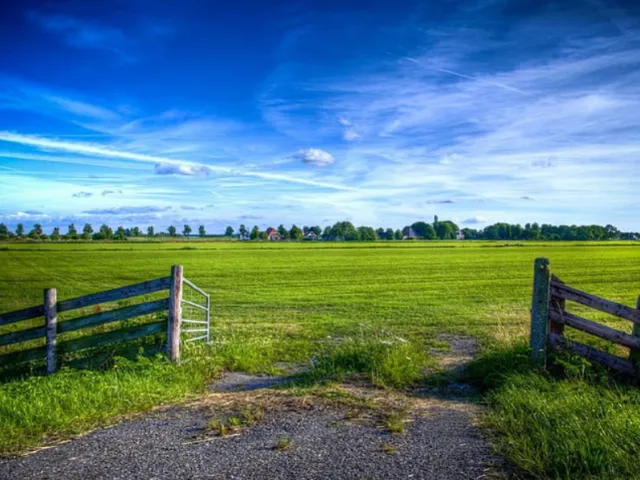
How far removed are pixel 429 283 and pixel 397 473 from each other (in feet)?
83.8

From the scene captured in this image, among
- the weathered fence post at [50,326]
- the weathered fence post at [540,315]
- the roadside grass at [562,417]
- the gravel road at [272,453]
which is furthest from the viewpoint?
the weathered fence post at [50,326]

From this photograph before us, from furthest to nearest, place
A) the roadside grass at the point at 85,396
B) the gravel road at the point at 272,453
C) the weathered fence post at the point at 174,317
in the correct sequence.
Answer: the weathered fence post at the point at 174,317
the roadside grass at the point at 85,396
the gravel road at the point at 272,453

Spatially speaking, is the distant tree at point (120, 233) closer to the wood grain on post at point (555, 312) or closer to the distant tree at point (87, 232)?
the distant tree at point (87, 232)

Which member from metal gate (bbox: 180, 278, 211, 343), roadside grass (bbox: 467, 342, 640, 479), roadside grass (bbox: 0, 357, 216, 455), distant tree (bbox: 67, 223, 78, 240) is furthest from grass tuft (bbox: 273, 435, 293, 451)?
distant tree (bbox: 67, 223, 78, 240)

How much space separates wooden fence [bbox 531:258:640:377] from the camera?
25.2 ft

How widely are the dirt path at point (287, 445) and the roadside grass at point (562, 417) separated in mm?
366

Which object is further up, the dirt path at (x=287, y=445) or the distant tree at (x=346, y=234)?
the distant tree at (x=346, y=234)

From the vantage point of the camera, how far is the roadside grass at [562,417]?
186 inches

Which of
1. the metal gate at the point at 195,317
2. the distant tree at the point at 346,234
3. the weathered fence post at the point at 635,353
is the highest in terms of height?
the distant tree at the point at 346,234

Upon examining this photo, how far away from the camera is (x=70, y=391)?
727 cm

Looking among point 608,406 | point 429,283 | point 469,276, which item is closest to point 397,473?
point 608,406

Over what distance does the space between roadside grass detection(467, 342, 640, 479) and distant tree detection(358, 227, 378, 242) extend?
181258 mm

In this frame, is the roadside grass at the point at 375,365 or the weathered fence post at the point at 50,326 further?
the weathered fence post at the point at 50,326

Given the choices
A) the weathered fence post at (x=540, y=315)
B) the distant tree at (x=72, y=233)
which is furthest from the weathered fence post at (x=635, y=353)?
the distant tree at (x=72, y=233)
